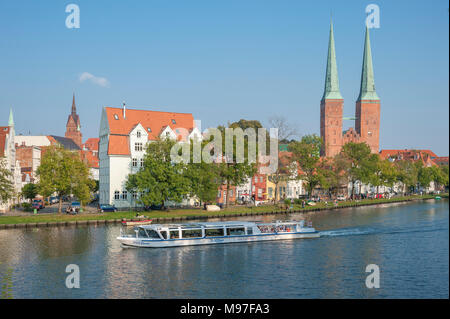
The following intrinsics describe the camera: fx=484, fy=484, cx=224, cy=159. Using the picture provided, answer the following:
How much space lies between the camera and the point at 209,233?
2087 inches

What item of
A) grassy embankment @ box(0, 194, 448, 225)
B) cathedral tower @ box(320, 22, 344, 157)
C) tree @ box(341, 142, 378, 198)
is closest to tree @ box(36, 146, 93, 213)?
grassy embankment @ box(0, 194, 448, 225)

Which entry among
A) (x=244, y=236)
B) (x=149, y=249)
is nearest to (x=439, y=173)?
(x=244, y=236)

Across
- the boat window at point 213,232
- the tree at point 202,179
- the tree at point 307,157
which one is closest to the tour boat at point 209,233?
the boat window at point 213,232

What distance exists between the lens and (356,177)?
11488cm

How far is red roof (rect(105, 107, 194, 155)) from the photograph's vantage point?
84.9m

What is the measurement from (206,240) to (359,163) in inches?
2971

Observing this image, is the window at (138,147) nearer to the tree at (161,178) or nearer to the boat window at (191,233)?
the tree at (161,178)

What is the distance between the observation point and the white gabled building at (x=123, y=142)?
83625 millimetres

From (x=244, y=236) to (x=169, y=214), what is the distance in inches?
882

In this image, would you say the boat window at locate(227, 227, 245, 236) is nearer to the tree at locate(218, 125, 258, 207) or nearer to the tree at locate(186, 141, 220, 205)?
the tree at locate(186, 141, 220, 205)

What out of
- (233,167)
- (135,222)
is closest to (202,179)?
(233,167)

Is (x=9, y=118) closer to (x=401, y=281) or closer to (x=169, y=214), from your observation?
(x=169, y=214)

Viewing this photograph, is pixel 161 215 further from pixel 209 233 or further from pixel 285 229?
pixel 285 229
